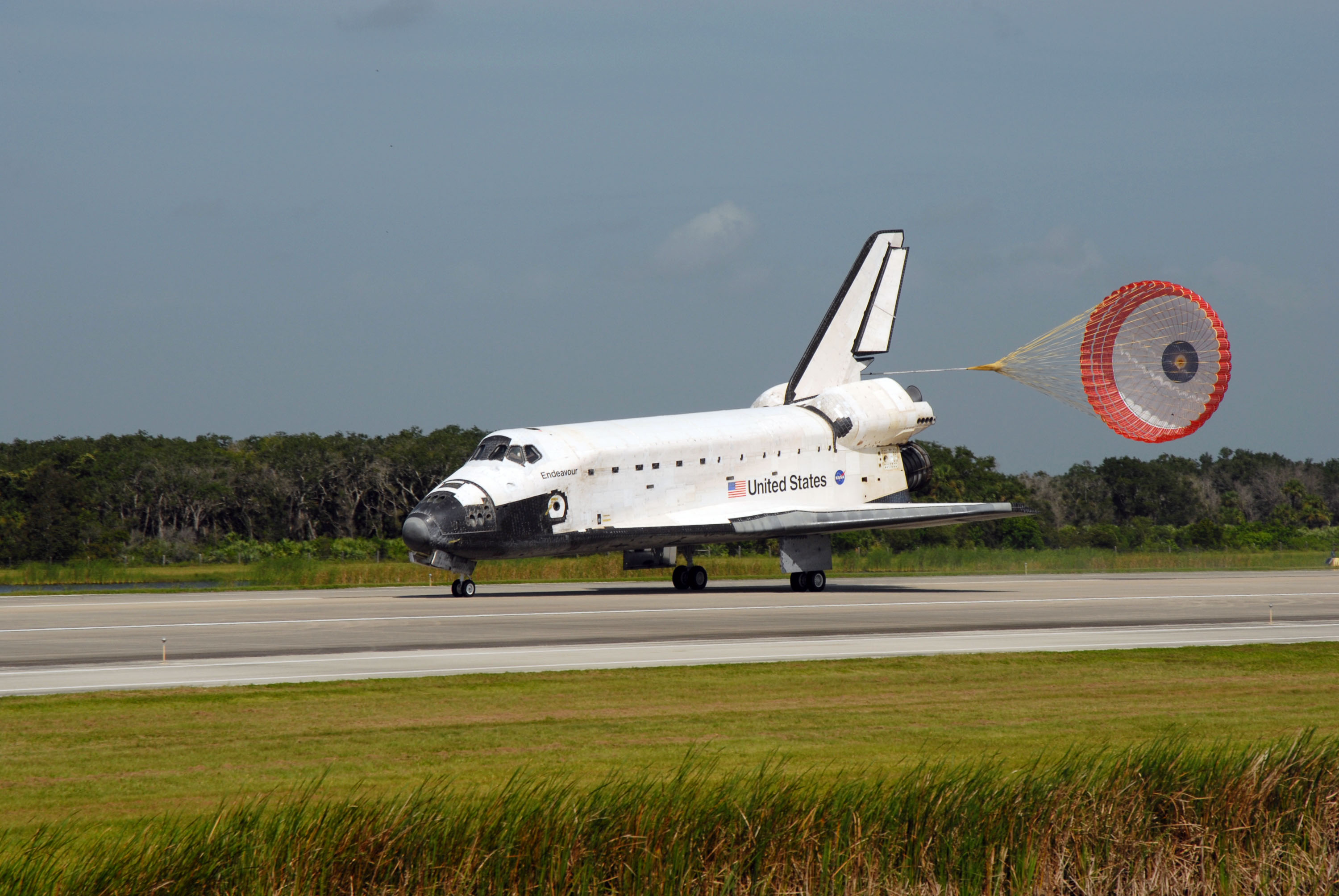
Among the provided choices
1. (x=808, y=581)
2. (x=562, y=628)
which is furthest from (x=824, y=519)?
(x=562, y=628)

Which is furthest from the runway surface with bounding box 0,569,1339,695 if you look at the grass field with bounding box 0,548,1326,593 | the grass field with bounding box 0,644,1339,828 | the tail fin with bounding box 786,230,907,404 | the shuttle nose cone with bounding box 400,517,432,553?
the tail fin with bounding box 786,230,907,404

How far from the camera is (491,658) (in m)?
15.2

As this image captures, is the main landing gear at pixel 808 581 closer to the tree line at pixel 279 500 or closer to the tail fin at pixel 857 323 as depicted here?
the tail fin at pixel 857 323

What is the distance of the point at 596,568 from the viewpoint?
132ft

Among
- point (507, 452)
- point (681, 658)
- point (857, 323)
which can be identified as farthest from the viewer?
point (857, 323)

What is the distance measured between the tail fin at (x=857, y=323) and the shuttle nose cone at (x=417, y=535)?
12.3m

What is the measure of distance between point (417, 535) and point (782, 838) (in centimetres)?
2076

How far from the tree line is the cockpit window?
31.2 metres

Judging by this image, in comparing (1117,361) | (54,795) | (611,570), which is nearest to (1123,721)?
(54,795)

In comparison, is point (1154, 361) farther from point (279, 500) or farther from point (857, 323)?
point (279, 500)

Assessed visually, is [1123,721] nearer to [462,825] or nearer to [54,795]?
[462,825]

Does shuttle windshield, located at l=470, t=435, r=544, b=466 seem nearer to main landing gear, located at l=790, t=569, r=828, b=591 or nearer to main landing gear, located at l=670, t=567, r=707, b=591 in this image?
main landing gear, located at l=670, t=567, r=707, b=591

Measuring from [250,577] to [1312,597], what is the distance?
89.6 ft

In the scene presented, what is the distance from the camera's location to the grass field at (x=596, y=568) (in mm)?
35531
